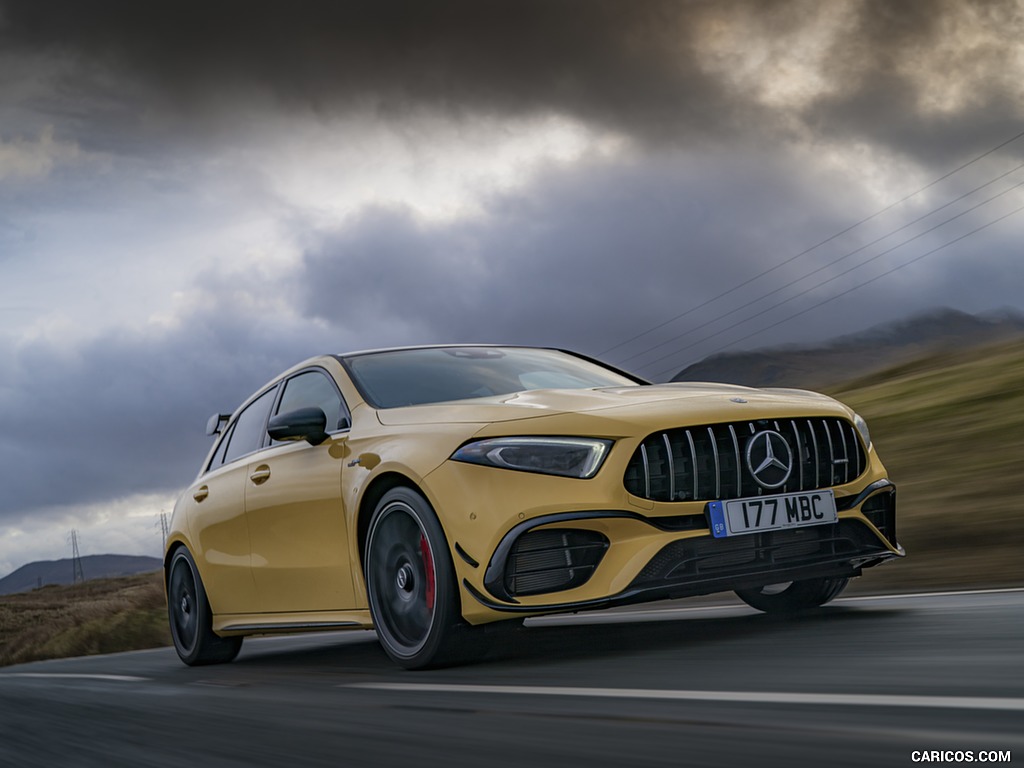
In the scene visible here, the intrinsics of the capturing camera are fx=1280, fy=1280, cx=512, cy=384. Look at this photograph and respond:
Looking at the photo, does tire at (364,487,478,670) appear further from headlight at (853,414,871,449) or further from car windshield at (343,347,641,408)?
headlight at (853,414,871,449)

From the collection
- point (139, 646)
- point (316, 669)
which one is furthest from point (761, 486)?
point (139, 646)

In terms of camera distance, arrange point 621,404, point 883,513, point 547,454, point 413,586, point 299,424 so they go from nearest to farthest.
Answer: point 547,454, point 621,404, point 413,586, point 883,513, point 299,424

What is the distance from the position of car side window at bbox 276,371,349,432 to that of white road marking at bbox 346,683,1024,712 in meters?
1.91

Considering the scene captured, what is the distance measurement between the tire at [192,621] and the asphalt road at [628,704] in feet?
3.42

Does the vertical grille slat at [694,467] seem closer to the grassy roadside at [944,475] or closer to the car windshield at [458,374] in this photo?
the car windshield at [458,374]

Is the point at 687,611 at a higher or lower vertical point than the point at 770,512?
lower

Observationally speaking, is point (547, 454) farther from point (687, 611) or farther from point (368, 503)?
point (687, 611)

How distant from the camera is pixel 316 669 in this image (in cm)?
633

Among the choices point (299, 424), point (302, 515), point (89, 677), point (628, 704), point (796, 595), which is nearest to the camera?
point (628, 704)

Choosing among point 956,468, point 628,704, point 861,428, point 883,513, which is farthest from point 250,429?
point 956,468

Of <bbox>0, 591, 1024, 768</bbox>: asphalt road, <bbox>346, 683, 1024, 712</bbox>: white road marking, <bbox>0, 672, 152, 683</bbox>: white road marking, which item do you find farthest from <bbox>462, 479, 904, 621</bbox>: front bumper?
<bbox>0, 672, 152, 683</bbox>: white road marking

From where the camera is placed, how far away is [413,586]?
17.3 feet

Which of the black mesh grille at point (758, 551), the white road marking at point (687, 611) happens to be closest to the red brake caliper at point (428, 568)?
the black mesh grille at point (758, 551)

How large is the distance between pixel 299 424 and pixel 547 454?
159 centimetres
